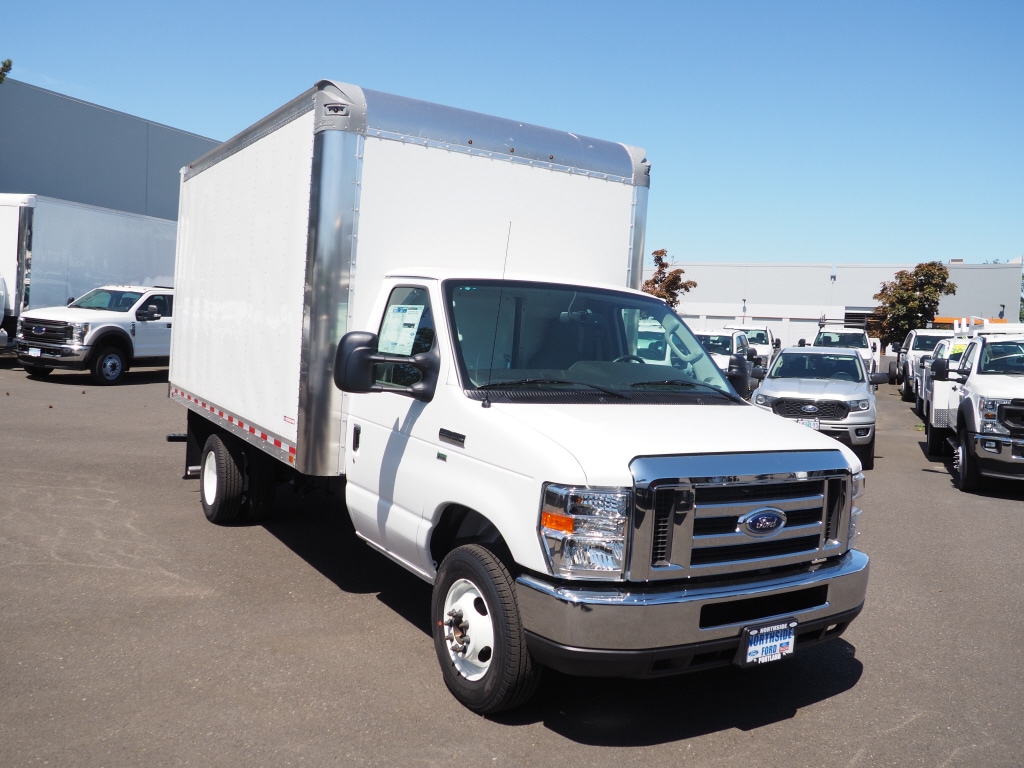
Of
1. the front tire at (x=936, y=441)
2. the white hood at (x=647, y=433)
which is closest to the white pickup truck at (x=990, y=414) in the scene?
the front tire at (x=936, y=441)

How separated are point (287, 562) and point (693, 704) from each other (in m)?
3.47

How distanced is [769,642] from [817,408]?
909 centimetres

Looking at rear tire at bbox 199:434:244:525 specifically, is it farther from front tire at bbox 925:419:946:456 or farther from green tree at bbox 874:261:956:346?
green tree at bbox 874:261:956:346

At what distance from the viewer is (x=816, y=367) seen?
47.5ft

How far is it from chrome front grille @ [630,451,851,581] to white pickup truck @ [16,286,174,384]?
1569 centimetres

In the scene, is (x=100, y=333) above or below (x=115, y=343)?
above

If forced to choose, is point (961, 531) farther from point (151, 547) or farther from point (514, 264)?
point (151, 547)

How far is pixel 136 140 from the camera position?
35375 mm

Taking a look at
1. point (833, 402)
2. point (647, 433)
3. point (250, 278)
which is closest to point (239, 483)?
point (250, 278)

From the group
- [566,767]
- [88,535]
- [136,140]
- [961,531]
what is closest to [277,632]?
[566,767]

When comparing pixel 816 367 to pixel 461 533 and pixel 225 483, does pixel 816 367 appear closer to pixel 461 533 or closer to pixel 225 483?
pixel 225 483

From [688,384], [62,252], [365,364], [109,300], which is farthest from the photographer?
[62,252]

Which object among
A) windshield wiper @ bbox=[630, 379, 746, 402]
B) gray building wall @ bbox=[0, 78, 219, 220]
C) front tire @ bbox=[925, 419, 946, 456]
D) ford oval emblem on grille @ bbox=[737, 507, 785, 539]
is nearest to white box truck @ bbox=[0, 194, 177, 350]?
gray building wall @ bbox=[0, 78, 219, 220]

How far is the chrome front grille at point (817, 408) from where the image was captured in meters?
12.5
